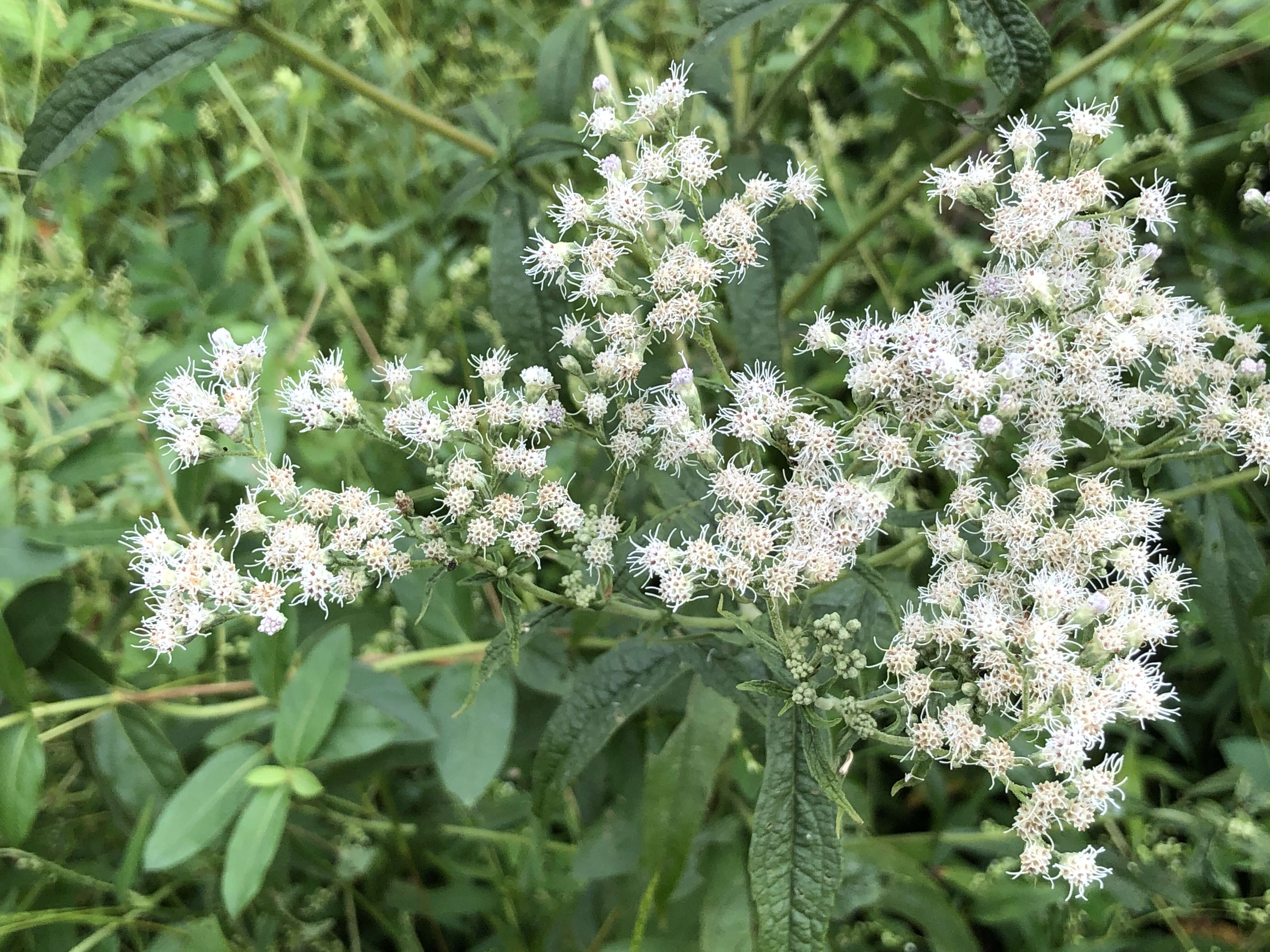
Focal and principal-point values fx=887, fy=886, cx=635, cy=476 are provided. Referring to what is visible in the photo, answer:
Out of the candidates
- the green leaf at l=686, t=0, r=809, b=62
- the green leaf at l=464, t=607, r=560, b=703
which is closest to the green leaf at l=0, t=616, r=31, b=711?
the green leaf at l=464, t=607, r=560, b=703

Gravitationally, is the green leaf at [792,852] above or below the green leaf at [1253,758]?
below

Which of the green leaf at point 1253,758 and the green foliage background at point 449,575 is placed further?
the green leaf at point 1253,758

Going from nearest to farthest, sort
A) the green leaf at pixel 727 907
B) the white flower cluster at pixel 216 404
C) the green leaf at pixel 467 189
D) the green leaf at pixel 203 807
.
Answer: the white flower cluster at pixel 216 404 < the green leaf at pixel 203 807 < the green leaf at pixel 727 907 < the green leaf at pixel 467 189

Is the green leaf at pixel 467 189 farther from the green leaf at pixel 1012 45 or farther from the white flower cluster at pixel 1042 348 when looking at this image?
the green leaf at pixel 1012 45

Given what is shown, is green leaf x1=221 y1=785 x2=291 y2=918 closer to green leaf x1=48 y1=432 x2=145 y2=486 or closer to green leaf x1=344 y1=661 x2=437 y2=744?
green leaf x1=344 y1=661 x2=437 y2=744

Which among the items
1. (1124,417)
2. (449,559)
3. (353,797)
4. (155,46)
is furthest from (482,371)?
(353,797)

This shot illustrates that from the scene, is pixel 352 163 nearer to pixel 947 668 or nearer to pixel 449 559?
pixel 449 559

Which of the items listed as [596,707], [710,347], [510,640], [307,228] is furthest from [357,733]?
[307,228]

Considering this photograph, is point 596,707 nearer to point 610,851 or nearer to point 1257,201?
point 610,851

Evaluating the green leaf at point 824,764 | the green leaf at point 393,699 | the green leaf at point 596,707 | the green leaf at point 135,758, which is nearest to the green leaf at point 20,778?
the green leaf at point 135,758
